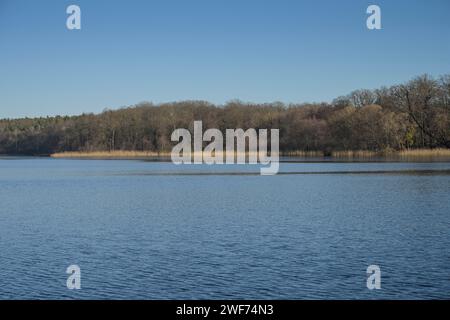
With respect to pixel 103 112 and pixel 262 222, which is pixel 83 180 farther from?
pixel 103 112

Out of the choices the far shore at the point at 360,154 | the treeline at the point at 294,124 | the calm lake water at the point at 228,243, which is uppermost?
the treeline at the point at 294,124

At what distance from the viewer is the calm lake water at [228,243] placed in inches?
461

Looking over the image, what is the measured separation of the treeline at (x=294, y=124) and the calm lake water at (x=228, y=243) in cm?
3712

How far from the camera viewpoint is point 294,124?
76688 mm

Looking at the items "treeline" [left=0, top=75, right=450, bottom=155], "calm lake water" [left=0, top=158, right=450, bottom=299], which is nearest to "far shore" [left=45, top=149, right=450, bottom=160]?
"treeline" [left=0, top=75, right=450, bottom=155]

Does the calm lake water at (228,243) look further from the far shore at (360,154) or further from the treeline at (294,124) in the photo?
the treeline at (294,124)

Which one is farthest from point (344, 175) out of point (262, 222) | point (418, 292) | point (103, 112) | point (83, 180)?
point (103, 112)

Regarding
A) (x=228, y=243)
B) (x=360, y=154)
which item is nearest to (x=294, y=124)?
(x=360, y=154)

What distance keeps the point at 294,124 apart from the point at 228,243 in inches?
2439

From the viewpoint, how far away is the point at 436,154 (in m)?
62.6

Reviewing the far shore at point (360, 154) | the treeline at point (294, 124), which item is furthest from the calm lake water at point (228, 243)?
the treeline at point (294, 124)

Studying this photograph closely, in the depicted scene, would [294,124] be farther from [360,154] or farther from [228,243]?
[228,243]

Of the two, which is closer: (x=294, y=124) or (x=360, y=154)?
(x=360, y=154)
